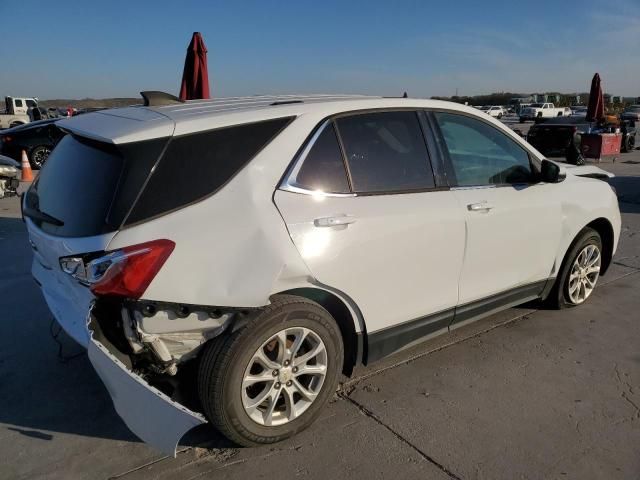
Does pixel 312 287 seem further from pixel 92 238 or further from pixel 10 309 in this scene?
pixel 10 309

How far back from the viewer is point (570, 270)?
426 cm

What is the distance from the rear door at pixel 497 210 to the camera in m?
3.34

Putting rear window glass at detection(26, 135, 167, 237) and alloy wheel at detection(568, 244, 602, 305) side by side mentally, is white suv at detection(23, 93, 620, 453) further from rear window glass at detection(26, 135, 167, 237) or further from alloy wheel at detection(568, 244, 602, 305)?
alloy wheel at detection(568, 244, 602, 305)

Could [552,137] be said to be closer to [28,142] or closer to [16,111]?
[28,142]

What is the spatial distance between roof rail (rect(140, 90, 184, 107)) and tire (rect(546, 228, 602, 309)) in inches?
126

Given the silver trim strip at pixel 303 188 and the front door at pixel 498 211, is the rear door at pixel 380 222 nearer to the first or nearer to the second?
the silver trim strip at pixel 303 188

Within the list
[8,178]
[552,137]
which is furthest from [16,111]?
[552,137]

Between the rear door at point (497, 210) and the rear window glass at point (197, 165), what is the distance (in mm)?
1346

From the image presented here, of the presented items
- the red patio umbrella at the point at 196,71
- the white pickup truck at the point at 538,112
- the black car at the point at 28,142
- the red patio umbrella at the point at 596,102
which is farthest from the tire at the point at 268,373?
the white pickup truck at the point at 538,112

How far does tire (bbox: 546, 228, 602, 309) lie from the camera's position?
421cm

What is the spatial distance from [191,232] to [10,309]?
2.90m

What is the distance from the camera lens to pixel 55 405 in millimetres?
3025

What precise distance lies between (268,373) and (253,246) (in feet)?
2.15

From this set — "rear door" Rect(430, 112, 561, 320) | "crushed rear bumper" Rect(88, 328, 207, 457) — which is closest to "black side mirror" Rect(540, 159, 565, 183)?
"rear door" Rect(430, 112, 561, 320)
